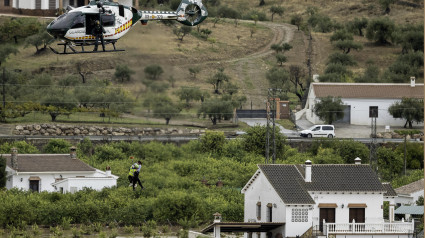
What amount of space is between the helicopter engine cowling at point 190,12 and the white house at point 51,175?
2572 cm

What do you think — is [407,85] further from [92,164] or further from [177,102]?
[92,164]

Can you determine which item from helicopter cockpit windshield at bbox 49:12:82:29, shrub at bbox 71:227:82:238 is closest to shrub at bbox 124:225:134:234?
shrub at bbox 71:227:82:238

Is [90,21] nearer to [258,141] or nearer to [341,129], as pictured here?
[258,141]

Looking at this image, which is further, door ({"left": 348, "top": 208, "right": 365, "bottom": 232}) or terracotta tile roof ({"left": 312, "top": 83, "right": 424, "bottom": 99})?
terracotta tile roof ({"left": 312, "top": 83, "right": 424, "bottom": 99})

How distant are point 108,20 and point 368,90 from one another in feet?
214

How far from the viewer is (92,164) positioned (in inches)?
3423

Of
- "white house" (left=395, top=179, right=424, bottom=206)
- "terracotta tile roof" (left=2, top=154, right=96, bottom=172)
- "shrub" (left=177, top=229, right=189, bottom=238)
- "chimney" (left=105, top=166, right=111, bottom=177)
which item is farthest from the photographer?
"terracotta tile roof" (left=2, top=154, right=96, bottom=172)

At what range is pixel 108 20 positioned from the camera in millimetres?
49219

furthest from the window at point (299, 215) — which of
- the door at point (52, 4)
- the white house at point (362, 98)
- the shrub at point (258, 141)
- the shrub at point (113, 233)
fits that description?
the door at point (52, 4)

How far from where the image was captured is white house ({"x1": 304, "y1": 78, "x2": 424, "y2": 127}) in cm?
10981

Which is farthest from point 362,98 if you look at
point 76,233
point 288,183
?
point 76,233

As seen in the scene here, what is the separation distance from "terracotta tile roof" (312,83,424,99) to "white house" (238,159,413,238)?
43038 millimetres

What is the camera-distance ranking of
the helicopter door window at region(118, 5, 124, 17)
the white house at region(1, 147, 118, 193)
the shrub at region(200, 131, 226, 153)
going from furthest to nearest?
1. the shrub at region(200, 131, 226, 153)
2. the white house at region(1, 147, 118, 193)
3. the helicopter door window at region(118, 5, 124, 17)

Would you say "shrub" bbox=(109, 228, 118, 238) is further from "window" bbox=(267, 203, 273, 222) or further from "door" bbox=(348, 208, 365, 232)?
"door" bbox=(348, 208, 365, 232)
